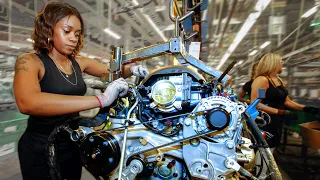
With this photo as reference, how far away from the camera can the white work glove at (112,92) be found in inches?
42.8

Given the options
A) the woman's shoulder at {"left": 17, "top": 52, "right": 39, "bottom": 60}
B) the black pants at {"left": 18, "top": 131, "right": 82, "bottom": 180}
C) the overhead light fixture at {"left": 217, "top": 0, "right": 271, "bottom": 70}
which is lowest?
the black pants at {"left": 18, "top": 131, "right": 82, "bottom": 180}

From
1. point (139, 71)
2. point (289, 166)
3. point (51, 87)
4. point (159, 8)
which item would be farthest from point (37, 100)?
point (289, 166)

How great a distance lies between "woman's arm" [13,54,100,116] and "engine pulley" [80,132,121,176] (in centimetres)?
17

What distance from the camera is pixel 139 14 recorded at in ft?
13.8

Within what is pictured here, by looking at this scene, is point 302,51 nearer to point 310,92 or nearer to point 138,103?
point 310,92

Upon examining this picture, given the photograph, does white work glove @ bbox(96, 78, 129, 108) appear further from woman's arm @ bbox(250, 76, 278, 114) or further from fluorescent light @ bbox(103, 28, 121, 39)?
fluorescent light @ bbox(103, 28, 121, 39)

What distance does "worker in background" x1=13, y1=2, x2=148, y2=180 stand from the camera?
1.06m

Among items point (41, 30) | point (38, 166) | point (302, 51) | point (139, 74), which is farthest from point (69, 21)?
point (302, 51)

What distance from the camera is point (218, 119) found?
0.99 metres

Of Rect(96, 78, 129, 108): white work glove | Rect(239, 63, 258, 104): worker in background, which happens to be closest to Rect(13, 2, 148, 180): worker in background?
Rect(96, 78, 129, 108): white work glove

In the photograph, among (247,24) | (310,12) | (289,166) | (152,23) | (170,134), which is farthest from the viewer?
(247,24)

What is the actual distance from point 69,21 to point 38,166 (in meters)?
0.86

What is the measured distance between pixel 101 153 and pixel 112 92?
31cm

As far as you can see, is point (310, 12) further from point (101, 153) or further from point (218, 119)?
point (101, 153)
